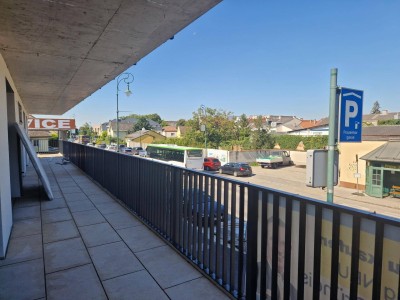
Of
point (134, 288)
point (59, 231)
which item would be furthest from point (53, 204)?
point (134, 288)

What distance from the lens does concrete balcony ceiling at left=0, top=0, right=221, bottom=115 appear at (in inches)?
126

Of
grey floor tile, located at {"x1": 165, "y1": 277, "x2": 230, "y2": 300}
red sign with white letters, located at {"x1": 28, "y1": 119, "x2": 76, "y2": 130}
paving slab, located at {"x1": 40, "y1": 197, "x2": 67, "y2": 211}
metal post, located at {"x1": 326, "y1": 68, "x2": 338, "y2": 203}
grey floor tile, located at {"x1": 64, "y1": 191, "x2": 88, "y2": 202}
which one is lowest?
paving slab, located at {"x1": 40, "y1": 197, "x2": 67, "y2": 211}

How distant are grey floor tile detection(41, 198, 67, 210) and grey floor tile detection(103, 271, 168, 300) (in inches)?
160

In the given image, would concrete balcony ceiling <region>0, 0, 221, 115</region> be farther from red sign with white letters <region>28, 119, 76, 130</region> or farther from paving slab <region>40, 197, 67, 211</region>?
red sign with white letters <region>28, 119, 76, 130</region>

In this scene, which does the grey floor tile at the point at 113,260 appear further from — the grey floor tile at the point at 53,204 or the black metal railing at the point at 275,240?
the grey floor tile at the point at 53,204

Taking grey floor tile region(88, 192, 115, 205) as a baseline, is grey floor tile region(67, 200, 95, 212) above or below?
below

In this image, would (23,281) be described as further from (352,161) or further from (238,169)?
(238,169)

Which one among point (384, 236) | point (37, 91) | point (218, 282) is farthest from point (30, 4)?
point (37, 91)

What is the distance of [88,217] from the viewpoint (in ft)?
17.6

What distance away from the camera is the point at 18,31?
3930 millimetres

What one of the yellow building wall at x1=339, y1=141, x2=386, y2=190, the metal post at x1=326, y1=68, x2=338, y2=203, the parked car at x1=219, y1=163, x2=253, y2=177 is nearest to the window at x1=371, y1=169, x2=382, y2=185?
the yellow building wall at x1=339, y1=141, x2=386, y2=190

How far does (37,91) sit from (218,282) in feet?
33.1

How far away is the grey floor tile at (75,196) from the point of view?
6945mm

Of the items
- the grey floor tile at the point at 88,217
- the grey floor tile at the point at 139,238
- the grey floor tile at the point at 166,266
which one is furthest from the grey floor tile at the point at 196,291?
the grey floor tile at the point at 88,217
